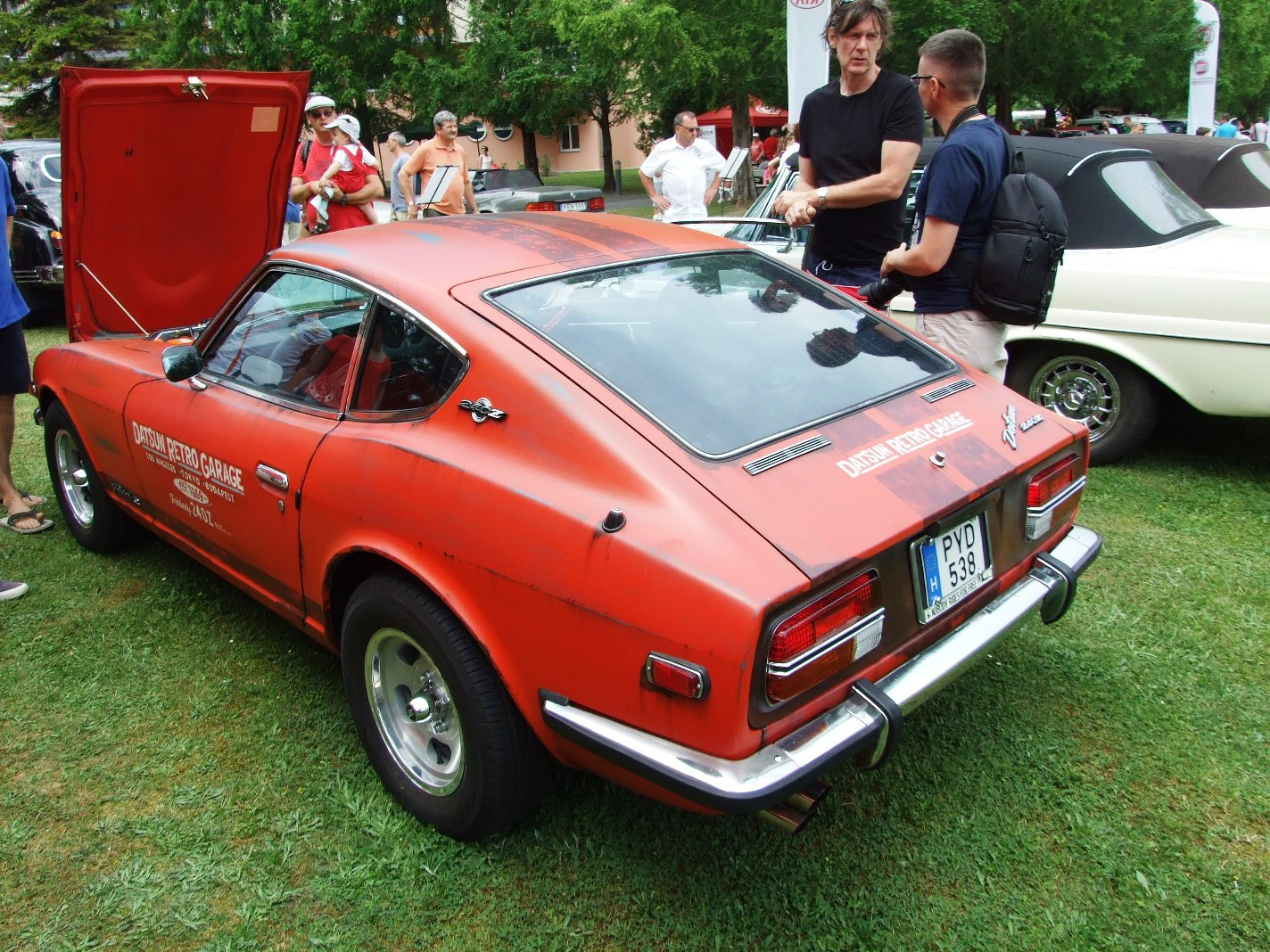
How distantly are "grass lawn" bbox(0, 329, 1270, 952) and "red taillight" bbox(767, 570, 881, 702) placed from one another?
68cm

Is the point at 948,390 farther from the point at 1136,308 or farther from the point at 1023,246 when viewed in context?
the point at 1136,308

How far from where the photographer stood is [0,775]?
286cm

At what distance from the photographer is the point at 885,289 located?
3.58 metres

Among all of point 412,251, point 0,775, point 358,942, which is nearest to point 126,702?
point 0,775

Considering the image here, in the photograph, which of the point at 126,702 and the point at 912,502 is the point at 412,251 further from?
the point at 126,702

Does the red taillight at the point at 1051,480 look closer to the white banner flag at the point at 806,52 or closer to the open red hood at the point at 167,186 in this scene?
the open red hood at the point at 167,186

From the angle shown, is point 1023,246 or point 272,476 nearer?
point 272,476

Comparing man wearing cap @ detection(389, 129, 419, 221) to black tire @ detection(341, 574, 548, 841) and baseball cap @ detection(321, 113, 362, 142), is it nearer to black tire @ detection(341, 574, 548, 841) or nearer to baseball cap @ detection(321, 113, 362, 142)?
baseball cap @ detection(321, 113, 362, 142)

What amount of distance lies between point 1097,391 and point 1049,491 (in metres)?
2.67

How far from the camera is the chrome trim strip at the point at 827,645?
189cm

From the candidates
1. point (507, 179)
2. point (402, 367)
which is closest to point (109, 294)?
point (402, 367)

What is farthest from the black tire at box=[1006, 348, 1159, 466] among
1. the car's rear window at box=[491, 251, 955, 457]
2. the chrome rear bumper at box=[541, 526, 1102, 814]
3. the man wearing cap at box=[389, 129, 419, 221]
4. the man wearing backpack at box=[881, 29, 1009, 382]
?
the man wearing cap at box=[389, 129, 419, 221]

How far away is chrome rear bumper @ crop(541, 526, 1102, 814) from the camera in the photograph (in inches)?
73.1

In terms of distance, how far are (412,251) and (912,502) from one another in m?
1.60
